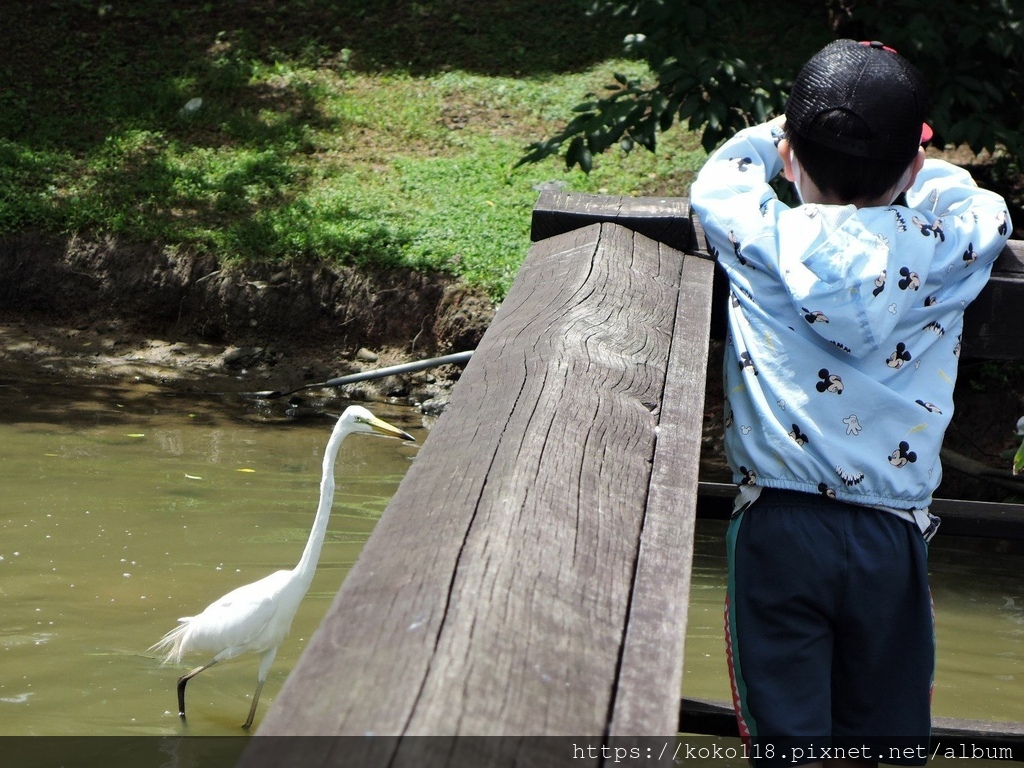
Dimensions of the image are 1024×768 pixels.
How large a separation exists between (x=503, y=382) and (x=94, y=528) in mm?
4555

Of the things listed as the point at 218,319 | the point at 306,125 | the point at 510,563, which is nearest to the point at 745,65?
the point at 218,319

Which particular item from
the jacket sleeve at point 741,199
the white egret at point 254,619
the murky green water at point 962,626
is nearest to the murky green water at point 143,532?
the white egret at point 254,619

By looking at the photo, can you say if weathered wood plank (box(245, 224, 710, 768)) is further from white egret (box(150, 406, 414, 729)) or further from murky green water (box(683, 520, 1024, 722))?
white egret (box(150, 406, 414, 729))

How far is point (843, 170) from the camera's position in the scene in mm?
1982

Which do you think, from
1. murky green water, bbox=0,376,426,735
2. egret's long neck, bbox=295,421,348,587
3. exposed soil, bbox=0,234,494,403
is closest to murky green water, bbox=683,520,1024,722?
egret's long neck, bbox=295,421,348,587

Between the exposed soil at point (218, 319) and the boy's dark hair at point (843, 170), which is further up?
the boy's dark hair at point (843, 170)

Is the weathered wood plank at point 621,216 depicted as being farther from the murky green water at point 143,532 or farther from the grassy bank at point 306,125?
the grassy bank at point 306,125

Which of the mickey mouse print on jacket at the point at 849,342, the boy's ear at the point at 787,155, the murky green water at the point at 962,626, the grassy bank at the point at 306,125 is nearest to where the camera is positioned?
the mickey mouse print on jacket at the point at 849,342

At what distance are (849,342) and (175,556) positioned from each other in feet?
14.2

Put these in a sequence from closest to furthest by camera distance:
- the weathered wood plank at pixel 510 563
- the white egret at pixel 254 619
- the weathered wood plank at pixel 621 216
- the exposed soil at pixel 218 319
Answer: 1. the weathered wood plank at pixel 510 563
2. the weathered wood plank at pixel 621 216
3. the white egret at pixel 254 619
4. the exposed soil at pixel 218 319

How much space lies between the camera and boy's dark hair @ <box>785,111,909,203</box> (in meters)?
1.96

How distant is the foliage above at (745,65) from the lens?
5.45 meters

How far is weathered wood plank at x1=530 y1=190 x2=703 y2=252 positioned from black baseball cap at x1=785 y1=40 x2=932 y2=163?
1.56 feet

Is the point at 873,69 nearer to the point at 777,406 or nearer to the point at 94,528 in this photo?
the point at 777,406
